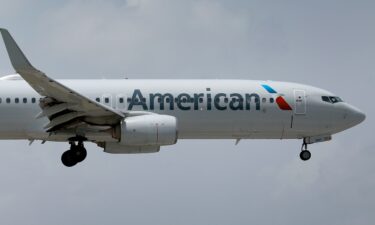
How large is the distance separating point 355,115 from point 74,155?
1368cm

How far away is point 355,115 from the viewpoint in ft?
199

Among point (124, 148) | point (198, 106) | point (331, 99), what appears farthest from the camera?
point (331, 99)

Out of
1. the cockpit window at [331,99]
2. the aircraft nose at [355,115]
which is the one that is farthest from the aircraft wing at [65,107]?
the aircraft nose at [355,115]

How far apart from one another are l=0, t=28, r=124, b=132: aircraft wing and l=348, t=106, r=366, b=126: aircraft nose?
11.5 m

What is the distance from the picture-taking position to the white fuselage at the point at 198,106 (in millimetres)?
57438

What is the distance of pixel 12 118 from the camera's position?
57.2m

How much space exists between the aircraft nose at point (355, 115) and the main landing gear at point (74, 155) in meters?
12.9

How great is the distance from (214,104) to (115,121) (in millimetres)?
4749

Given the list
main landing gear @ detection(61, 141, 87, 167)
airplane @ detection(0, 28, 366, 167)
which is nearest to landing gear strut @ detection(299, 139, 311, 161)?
airplane @ detection(0, 28, 366, 167)

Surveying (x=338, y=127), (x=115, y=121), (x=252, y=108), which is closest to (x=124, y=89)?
(x=115, y=121)

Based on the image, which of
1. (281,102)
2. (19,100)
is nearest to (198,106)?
(281,102)

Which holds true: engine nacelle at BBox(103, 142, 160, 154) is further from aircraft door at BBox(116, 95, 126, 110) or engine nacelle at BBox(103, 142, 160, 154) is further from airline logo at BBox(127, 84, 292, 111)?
airline logo at BBox(127, 84, 292, 111)

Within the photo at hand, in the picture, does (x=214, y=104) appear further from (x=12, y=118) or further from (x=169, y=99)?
(x=12, y=118)

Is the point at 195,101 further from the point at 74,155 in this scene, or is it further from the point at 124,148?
the point at 74,155
